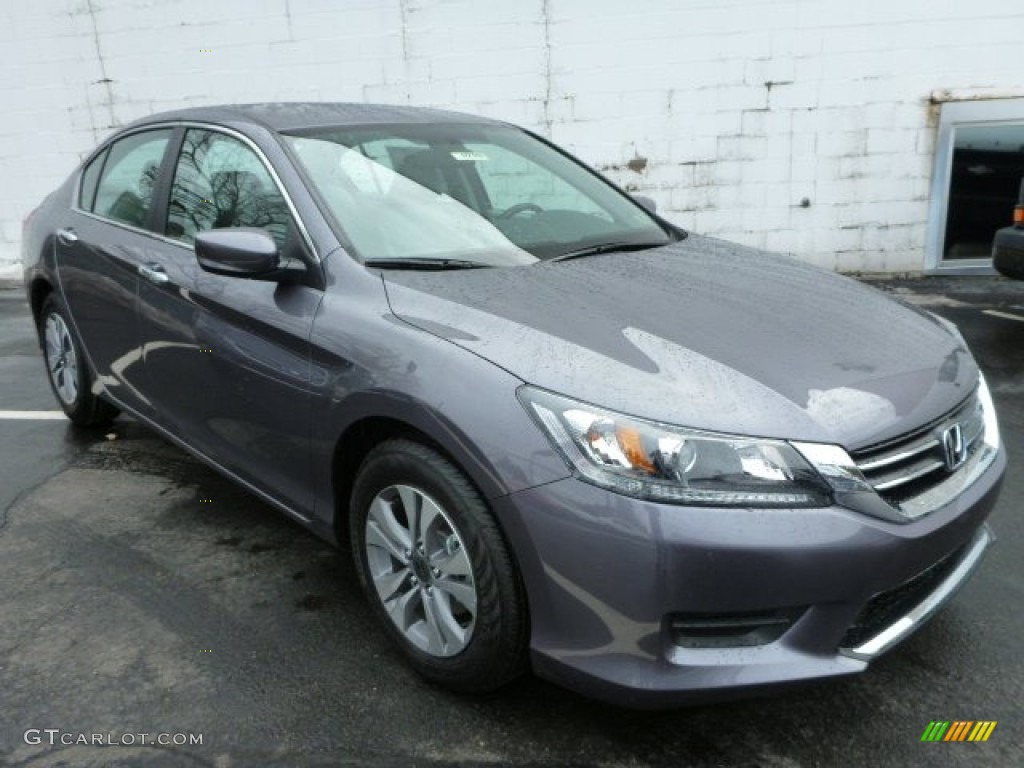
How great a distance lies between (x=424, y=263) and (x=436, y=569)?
915mm

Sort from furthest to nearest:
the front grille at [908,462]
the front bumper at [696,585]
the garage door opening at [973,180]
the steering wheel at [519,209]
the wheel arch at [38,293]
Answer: the garage door opening at [973,180], the wheel arch at [38,293], the steering wheel at [519,209], the front grille at [908,462], the front bumper at [696,585]

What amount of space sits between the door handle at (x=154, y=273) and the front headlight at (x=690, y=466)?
1953mm

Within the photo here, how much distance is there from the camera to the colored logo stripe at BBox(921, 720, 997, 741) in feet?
7.34

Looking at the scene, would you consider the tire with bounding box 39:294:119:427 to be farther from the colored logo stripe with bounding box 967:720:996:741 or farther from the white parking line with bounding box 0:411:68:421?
the colored logo stripe with bounding box 967:720:996:741

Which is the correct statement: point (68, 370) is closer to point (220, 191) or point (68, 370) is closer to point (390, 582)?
point (220, 191)

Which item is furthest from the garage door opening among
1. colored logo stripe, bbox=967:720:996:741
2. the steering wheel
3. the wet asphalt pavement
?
colored logo stripe, bbox=967:720:996:741

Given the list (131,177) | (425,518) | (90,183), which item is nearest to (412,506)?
(425,518)

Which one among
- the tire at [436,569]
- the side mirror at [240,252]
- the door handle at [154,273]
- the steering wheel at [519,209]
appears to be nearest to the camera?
the tire at [436,569]

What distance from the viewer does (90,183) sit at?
13.9 feet

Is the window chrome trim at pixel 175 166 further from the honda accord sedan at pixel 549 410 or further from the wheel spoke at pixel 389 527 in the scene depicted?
the wheel spoke at pixel 389 527

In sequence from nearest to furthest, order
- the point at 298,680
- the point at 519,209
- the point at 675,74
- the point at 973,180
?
the point at 298,680, the point at 519,209, the point at 675,74, the point at 973,180

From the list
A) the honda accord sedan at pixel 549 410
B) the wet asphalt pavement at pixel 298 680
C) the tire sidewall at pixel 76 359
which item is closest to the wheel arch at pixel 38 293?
the tire sidewall at pixel 76 359

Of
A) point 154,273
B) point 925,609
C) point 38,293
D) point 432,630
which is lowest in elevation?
point 432,630

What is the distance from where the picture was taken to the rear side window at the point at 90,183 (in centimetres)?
415
